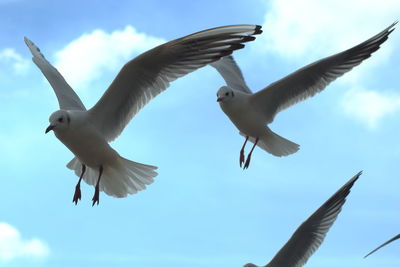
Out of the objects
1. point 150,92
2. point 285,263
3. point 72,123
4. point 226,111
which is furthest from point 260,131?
point 72,123

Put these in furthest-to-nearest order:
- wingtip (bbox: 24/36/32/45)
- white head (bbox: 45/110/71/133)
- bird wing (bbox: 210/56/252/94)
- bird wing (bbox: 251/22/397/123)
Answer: bird wing (bbox: 210/56/252/94) → wingtip (bbox: 24/36/32/45) → bird wing (bbox: 251/22/397/123) → white head (bbox: 45/110/71/133)

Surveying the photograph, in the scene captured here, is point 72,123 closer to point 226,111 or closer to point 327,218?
point 226,111

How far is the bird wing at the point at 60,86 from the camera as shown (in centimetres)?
661

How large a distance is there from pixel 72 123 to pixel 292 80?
9.07ft

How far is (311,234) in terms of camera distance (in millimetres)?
7477

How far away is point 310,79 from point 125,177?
2620 mm

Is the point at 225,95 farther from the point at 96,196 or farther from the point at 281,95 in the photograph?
the point at 96,196

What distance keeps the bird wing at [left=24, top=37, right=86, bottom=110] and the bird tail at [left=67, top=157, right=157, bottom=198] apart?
735 millimetres

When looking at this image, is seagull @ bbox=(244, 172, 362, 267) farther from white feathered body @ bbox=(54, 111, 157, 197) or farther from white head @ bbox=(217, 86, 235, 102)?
white feathered body @ bbox=(54, 111, 157, 197)

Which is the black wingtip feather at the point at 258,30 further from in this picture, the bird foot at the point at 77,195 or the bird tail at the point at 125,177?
the bird foot at the point at 77,195

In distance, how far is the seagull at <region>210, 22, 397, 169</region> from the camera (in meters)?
7.40

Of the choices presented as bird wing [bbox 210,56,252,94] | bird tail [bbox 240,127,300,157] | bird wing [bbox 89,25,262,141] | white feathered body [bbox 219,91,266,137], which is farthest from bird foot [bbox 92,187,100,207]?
bird wing [bbox 210,56,252,94]

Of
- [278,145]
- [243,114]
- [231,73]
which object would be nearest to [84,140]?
[243,114]

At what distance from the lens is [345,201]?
7.47 metres
